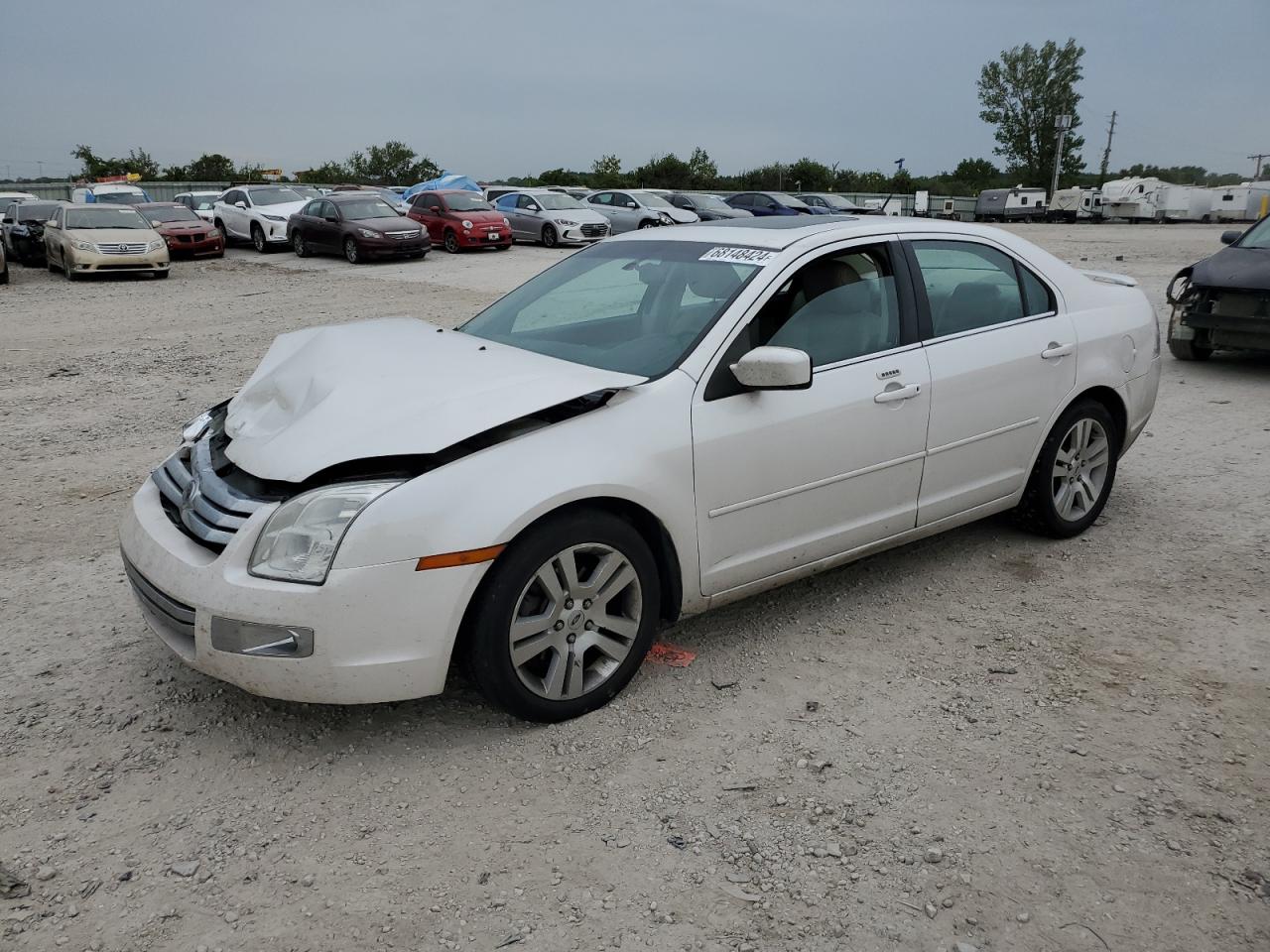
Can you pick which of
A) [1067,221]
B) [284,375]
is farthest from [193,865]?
[1067,221]

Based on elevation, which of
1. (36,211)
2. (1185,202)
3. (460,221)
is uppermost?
(1185,202)

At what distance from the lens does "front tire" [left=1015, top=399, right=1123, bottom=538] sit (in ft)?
15.8

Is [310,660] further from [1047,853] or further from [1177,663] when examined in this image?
[1177,663]

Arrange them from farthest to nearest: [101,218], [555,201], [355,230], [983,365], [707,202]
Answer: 1. [707,202]
2. [555,201]
3. [355,230]
4. [101,218]
5. [983,365]

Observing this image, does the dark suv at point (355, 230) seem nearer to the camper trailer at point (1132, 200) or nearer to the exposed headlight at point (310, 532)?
the exposed headlight at point (310, 532)

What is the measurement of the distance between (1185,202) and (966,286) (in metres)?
52.1

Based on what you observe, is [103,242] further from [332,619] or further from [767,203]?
[767,203]

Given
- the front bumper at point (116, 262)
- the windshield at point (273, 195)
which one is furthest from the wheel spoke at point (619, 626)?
the windshield at point (273, 195)

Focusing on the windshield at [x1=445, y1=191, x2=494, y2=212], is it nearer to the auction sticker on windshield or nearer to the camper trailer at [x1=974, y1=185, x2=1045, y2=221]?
the auction sticker on windshield

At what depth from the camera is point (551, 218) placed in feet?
85.1

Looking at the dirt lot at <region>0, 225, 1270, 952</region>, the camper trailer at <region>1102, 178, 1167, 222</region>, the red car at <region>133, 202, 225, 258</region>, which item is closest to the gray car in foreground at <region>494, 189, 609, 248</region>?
the red car at <region>133, 202, 225, 258</region>

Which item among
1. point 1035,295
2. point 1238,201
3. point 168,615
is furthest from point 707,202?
point 1238,201

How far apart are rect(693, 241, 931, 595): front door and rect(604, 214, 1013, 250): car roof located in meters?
0.10

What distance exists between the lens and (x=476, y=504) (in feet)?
10.0
